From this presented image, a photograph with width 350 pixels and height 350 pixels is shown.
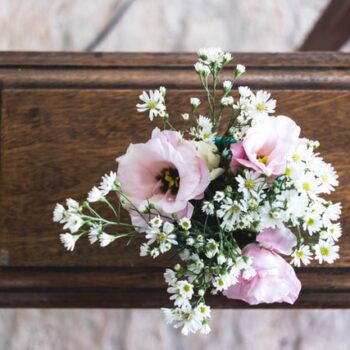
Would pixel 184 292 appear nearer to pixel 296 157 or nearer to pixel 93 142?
pixel 296 157

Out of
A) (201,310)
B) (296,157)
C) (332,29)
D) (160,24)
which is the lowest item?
(201,310)

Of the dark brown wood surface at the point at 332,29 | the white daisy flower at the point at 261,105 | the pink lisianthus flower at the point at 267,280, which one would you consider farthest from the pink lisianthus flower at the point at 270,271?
the dark brown wood surface at the point at 332,29

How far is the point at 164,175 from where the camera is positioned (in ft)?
1.61

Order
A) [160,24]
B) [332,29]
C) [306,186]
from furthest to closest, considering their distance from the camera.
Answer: [160,24], [332,29], [306,186]

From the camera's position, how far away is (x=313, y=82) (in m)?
0.72

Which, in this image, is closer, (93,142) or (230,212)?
(230,212)

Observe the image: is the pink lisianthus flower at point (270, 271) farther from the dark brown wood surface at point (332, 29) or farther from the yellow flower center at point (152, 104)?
the dark brown wood surface at point (332, 29)

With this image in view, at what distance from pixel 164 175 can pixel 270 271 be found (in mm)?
131

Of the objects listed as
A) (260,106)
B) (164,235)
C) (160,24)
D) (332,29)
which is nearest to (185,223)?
(164,235)

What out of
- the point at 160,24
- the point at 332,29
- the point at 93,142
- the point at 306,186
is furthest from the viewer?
the point at 160,24

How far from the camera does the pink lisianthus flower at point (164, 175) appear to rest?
1.49 ft

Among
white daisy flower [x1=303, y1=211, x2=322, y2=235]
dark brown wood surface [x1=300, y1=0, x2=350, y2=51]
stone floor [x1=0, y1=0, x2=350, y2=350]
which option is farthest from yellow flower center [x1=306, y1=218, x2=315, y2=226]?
stone floor [x1=0, y1=0, x2=350, y2=350]

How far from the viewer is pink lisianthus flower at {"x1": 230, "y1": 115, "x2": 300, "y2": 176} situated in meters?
0.45

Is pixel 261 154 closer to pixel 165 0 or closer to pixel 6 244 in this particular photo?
pixel 6 244
